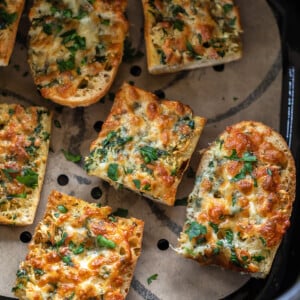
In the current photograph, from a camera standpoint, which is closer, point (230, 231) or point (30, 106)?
point (230, 231)

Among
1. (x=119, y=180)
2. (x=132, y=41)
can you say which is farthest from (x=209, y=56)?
(x=119, y=180)

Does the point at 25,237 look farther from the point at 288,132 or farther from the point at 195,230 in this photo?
the point at 288,132

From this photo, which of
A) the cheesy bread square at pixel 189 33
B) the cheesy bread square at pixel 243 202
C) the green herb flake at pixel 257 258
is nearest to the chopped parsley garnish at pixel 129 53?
the cheesy bread square at pixel 189 33

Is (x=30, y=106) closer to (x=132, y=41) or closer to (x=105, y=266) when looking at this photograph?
(x=132, y=41)

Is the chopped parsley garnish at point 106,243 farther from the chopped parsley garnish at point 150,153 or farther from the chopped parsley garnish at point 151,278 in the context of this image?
the chopped parsley garnish at point 150,153

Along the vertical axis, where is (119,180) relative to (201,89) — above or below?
below
